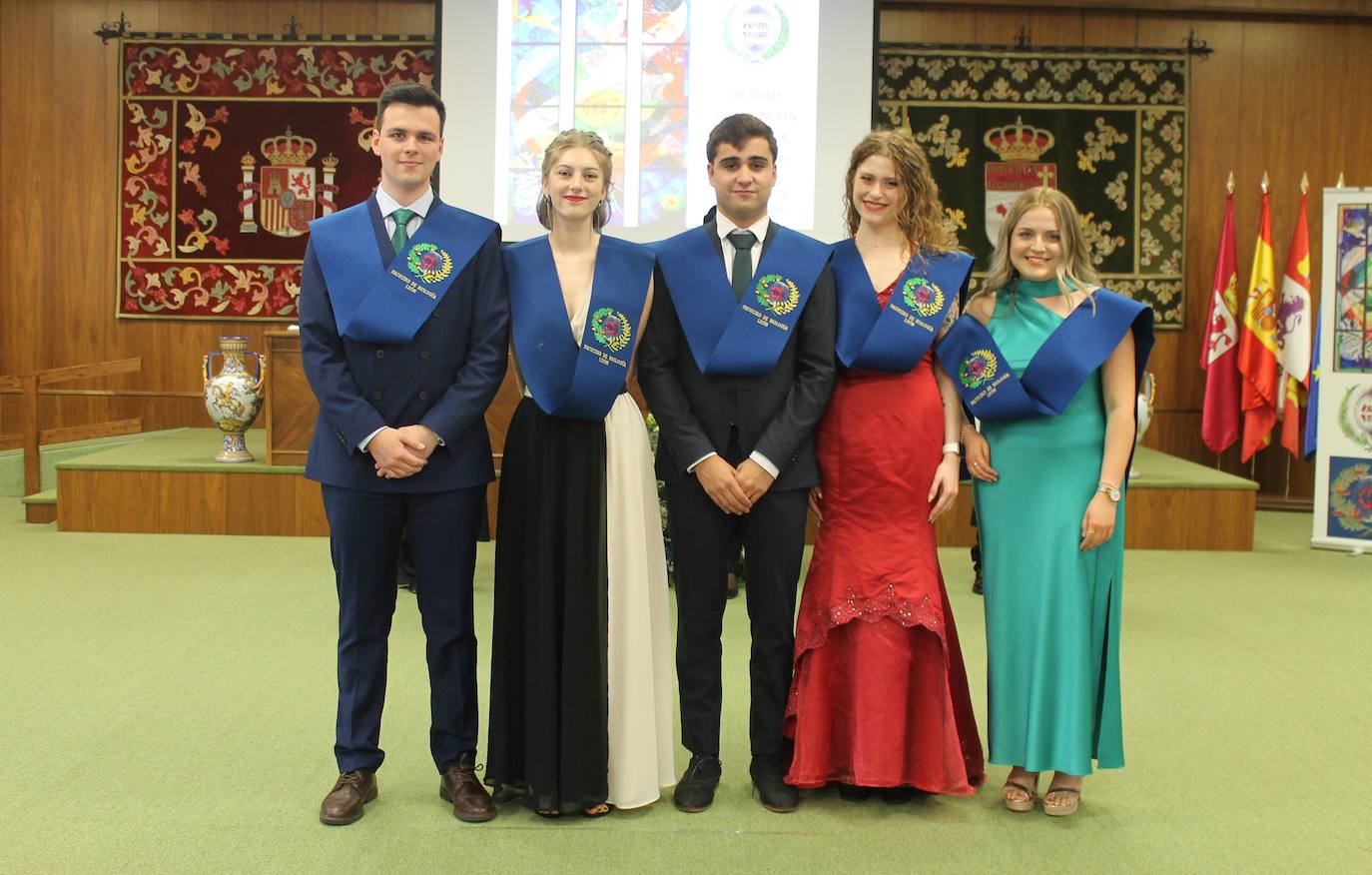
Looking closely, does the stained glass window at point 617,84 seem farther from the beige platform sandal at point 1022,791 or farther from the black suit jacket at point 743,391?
the beige platform sandal at point 1022,791

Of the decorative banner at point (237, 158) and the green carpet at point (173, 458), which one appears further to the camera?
the decorative banner at point (237, 158)

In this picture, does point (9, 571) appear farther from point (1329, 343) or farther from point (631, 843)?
point (1329, 343)

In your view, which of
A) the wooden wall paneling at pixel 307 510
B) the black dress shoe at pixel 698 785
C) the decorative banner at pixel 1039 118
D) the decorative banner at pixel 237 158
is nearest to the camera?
the black dress shoe at pixel 698 785

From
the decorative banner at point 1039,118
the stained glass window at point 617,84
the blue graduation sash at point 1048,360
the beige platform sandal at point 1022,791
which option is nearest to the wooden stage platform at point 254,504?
the decorative banner at point 1039,118

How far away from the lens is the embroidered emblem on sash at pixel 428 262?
242 centimetres

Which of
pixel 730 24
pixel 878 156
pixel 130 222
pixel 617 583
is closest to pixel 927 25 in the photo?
pixel 730 24

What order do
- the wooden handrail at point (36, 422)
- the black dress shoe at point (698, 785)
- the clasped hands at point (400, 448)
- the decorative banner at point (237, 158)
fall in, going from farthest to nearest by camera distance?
the decorative banner at point (237, 158) → the wooden handrail at point (36, 422) → the black dress shoe at point (698, 785) → the clasped hands at point (400, 448)

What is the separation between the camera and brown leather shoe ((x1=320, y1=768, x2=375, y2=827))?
2.49 meters

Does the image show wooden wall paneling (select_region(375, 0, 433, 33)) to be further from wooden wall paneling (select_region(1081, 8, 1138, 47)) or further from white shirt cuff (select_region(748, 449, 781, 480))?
white shirt cuff (select_region(748, 449, 781, 480))

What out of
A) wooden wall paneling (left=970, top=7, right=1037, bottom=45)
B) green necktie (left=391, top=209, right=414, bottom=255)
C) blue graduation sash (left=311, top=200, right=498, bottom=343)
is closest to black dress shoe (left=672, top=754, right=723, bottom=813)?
blue graduation sash (left=311, top=200, right=498, bottom=343)

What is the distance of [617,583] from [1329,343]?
453cm

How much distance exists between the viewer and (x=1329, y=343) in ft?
18.9

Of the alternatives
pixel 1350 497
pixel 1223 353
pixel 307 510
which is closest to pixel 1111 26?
pixel 1223 353

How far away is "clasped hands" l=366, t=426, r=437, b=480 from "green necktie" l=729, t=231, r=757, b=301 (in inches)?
26.2
